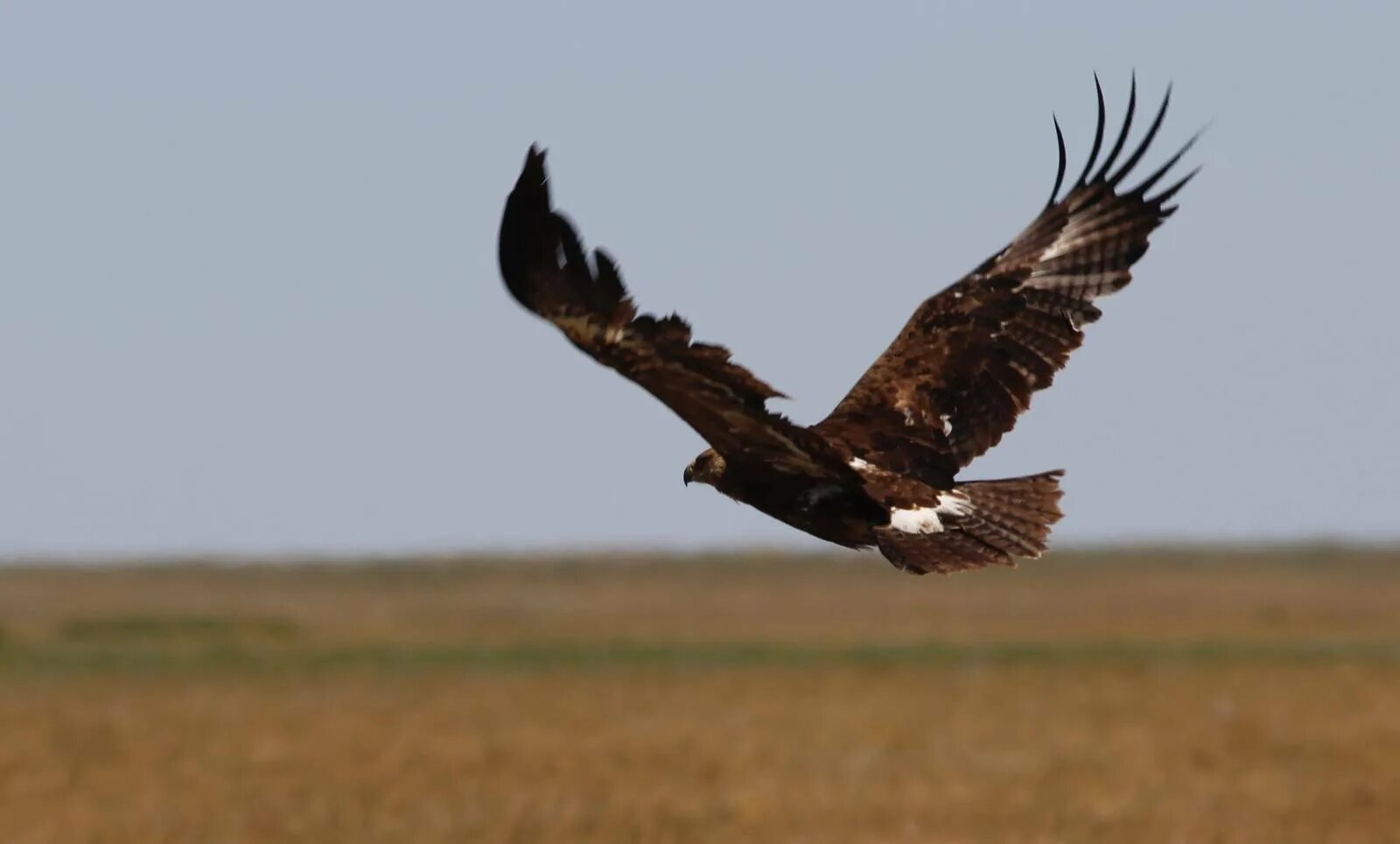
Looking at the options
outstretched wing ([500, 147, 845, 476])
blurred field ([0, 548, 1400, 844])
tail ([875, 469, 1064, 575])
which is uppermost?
outstretched wing ([500, 147, 845, 476])

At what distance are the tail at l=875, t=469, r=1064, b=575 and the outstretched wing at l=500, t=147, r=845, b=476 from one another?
1193mm

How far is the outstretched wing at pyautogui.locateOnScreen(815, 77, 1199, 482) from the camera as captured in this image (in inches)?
371

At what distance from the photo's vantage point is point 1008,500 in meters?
9.23

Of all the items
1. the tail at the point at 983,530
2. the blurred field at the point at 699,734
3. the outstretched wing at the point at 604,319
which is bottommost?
the blurred field at the point at 699,734

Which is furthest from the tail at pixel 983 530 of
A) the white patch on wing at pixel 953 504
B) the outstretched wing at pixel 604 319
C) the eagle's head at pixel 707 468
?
the outstretched wing at pixel 604 319

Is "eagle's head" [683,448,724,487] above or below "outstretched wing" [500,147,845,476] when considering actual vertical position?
below

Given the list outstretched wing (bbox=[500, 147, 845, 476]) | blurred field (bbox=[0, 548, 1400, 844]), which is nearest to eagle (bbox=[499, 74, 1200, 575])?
outstretched wing (bbox=[500, 147, 845, 476])

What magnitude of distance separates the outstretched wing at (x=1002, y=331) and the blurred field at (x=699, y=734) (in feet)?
24.3

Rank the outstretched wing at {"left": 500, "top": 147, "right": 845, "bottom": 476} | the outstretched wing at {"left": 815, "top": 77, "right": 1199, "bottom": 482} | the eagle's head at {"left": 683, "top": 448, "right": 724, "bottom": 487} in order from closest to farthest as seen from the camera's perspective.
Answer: the outstretched wing at {"left": 500, "top": 147, "right": 845, "bottom": 476} → the eagle's head at {"left": 683, "top": 448, "right": 724, "bottom": 487} → the outstretched wing at {"left": 815, "top": 77, "right": 1199, "bottom": 482}

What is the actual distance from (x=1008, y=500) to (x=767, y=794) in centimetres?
1042

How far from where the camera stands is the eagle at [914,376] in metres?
7.05

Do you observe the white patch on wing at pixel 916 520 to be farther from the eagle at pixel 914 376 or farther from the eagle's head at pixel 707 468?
the eagle's head at pixel 707 468

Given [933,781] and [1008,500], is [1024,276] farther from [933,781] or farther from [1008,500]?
[933,781]

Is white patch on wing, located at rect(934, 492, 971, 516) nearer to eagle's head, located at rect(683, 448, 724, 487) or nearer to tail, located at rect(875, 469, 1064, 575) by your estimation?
tail, located at rect(875, 469, 1064, 575)
